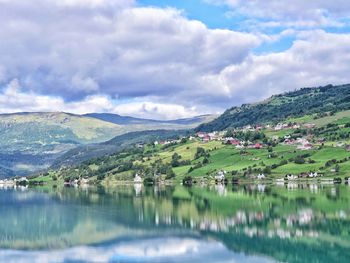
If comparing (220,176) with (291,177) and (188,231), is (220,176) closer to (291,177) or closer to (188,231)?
(291,177)

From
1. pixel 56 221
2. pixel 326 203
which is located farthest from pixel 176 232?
pixel 326 203

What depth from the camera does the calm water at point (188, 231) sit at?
5381cm

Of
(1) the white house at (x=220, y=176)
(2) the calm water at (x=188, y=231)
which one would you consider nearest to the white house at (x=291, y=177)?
(1) the white house at (x=220, y=176)

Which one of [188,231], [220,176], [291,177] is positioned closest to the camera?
[188,231]

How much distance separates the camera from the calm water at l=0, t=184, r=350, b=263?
53.8 meters

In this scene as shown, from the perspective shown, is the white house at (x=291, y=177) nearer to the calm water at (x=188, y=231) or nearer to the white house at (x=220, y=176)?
the white house at (x=220, y=176)

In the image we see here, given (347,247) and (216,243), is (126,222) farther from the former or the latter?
(347,247)

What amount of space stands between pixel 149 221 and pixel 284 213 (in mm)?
20082

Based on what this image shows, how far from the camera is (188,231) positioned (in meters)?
70.1

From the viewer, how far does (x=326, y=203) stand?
92312 millimetres

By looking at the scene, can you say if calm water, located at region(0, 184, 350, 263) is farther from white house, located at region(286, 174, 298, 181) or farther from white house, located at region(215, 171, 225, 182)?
white house, located at region(215, 171, 225, 182)

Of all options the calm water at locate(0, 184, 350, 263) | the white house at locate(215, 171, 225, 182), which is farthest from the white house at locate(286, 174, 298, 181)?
the calm water at locate(0, 184, 350, 263)

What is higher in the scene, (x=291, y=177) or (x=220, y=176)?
(x=220, y=176)

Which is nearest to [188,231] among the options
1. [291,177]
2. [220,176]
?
[291,177]
